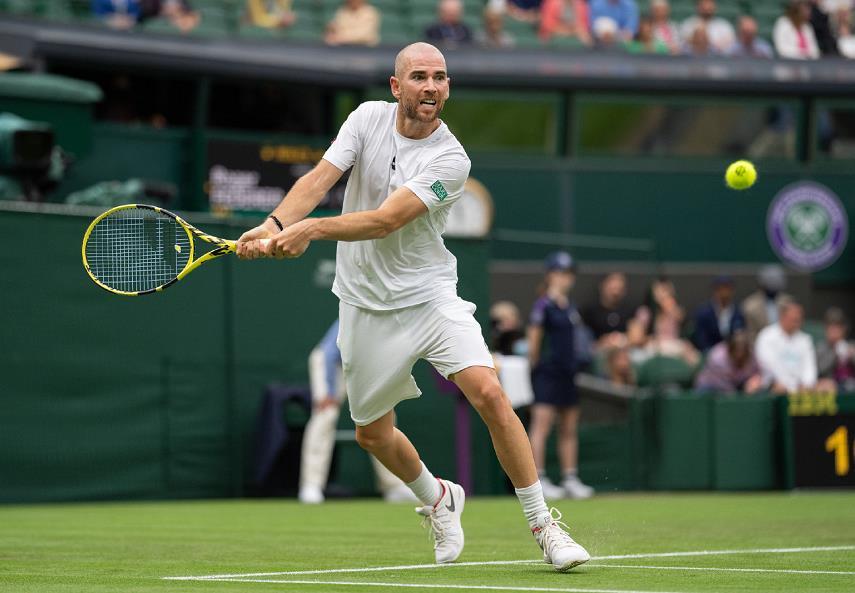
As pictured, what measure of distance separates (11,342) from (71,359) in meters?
0.55

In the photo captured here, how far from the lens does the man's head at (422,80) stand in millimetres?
6973

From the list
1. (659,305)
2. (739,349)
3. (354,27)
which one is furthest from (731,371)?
(354,27)

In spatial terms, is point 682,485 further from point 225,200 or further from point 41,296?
point 41,296

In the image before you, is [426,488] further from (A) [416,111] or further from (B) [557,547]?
(A) [416,111]

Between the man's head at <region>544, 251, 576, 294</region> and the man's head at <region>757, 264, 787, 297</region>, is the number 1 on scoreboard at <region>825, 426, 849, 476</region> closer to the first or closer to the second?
the man's head at <region>757, 264, 787, 297</region>

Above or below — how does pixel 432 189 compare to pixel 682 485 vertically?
above

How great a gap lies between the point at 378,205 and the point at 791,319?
33.0ft

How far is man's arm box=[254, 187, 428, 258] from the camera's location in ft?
21.6

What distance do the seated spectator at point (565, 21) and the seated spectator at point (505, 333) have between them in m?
6.28

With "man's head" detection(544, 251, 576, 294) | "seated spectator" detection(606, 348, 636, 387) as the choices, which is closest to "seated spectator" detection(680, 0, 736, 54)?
"seated spectator" detection(606, 348, 636, 387)

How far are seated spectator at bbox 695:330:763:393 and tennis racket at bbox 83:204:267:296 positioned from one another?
10.3m

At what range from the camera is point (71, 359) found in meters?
13.1

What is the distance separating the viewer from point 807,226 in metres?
21.9

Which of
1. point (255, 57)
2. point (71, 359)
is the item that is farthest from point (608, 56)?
point (71, 359)
